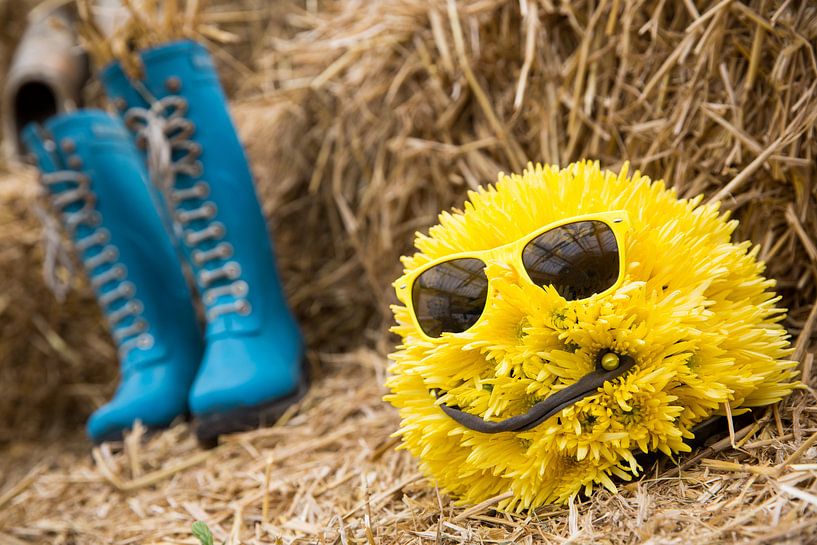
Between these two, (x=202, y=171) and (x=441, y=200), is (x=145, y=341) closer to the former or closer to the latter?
(x=202, y=171)

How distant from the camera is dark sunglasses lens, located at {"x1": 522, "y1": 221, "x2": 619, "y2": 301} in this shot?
0.62 metres

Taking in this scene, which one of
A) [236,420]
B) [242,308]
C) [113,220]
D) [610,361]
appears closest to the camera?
[610,361]

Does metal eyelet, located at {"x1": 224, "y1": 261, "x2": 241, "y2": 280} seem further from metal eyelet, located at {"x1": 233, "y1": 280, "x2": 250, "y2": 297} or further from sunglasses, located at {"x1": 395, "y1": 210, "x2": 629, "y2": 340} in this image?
sunglasses, located at {"x1": 395, "y1": 210, "x2": 629, "y2": 340}

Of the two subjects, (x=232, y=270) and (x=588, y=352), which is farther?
(x=232, y=270)

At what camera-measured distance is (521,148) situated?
108 centimetres

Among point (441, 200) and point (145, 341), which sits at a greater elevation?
point (441, 200)

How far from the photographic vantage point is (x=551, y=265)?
2.05ft

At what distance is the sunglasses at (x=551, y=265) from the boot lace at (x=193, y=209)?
654mm

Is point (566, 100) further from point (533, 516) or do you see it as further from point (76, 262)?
point (76, 262)

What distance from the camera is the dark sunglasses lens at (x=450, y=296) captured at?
25.9 inches

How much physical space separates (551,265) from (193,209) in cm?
81

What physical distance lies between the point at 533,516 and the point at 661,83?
570mm

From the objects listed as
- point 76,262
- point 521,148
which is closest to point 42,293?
A: point 76,262

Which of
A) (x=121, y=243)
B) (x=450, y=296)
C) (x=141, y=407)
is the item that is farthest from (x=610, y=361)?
(x=121, y=243)
